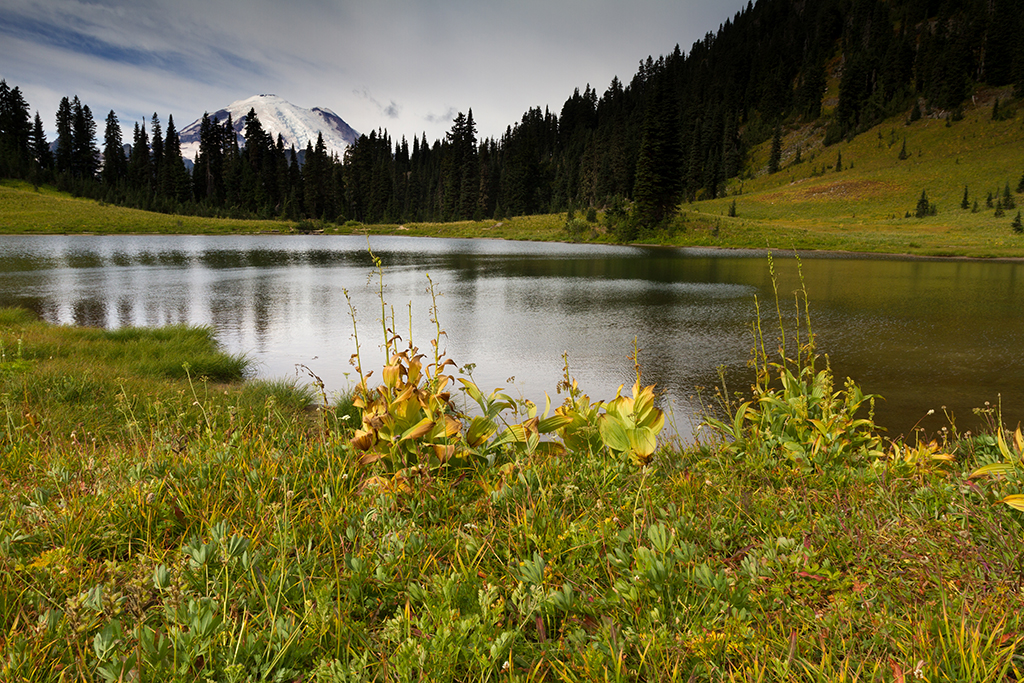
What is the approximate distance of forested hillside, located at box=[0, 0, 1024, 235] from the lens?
78562 millimetres

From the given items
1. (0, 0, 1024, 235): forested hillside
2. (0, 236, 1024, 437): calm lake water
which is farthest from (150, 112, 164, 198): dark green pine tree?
(0, 236, 1024, 437): calm lake water

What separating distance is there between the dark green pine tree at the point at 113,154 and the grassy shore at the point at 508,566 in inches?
4607

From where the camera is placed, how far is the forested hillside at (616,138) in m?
78.6

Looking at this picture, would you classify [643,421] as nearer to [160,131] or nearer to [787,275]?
[787,275]

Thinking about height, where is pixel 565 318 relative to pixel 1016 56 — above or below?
below

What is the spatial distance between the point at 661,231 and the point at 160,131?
97.4m

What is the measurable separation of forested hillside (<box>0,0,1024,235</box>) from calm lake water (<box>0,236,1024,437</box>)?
169ft

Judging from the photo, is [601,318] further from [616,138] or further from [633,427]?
[616,138]

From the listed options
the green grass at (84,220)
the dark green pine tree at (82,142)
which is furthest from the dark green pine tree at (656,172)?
the dark green pine tree at (82,142)

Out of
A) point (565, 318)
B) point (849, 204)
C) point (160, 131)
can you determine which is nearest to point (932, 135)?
point (849, 204)

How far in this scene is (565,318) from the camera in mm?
12508

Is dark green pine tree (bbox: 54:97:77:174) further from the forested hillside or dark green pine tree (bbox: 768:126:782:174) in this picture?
dark green pine tree (bbox: 768:126:782:174)

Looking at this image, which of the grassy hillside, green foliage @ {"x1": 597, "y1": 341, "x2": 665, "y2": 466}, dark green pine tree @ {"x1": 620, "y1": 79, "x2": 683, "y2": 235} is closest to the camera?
green foliage @ {"x1": 597, "y1": 341, "x2": 665, "y2": 466}

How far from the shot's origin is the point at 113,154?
95.4 m
